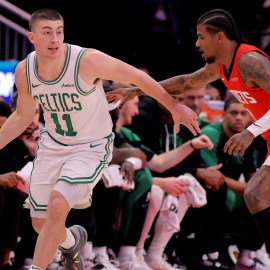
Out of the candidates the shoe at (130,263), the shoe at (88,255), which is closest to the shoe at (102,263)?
the shoe at (88,255)

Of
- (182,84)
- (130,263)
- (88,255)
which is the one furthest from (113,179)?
(182,84)

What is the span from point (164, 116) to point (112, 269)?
5.64ft

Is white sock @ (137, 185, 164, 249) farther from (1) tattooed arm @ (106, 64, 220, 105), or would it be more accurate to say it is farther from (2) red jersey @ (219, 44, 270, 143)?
(2) red jersey @ (219, 44, 270, 143)

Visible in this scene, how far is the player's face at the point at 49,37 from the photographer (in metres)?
5.21

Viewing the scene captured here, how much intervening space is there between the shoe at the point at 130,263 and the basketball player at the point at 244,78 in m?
1.51

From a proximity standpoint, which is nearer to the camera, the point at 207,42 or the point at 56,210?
the point at 56,210

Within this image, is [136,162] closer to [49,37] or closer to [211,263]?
[211,263]

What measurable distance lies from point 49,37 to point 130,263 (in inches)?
87.8

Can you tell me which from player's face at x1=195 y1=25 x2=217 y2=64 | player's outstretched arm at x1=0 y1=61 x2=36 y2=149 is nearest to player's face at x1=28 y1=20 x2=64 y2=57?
player's outstretched arm at x1=0 y1=61 x2=36 y2=149

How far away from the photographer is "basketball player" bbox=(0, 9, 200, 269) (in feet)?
17.0

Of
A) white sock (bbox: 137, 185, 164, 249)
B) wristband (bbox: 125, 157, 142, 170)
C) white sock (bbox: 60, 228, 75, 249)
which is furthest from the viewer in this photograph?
white sock (bbox: 137, 185, 164, 249)

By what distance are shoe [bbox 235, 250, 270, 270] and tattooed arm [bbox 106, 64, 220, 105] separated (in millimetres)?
2324

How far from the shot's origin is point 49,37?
17.1 ft

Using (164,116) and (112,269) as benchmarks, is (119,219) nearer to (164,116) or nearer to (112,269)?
(112,269)
